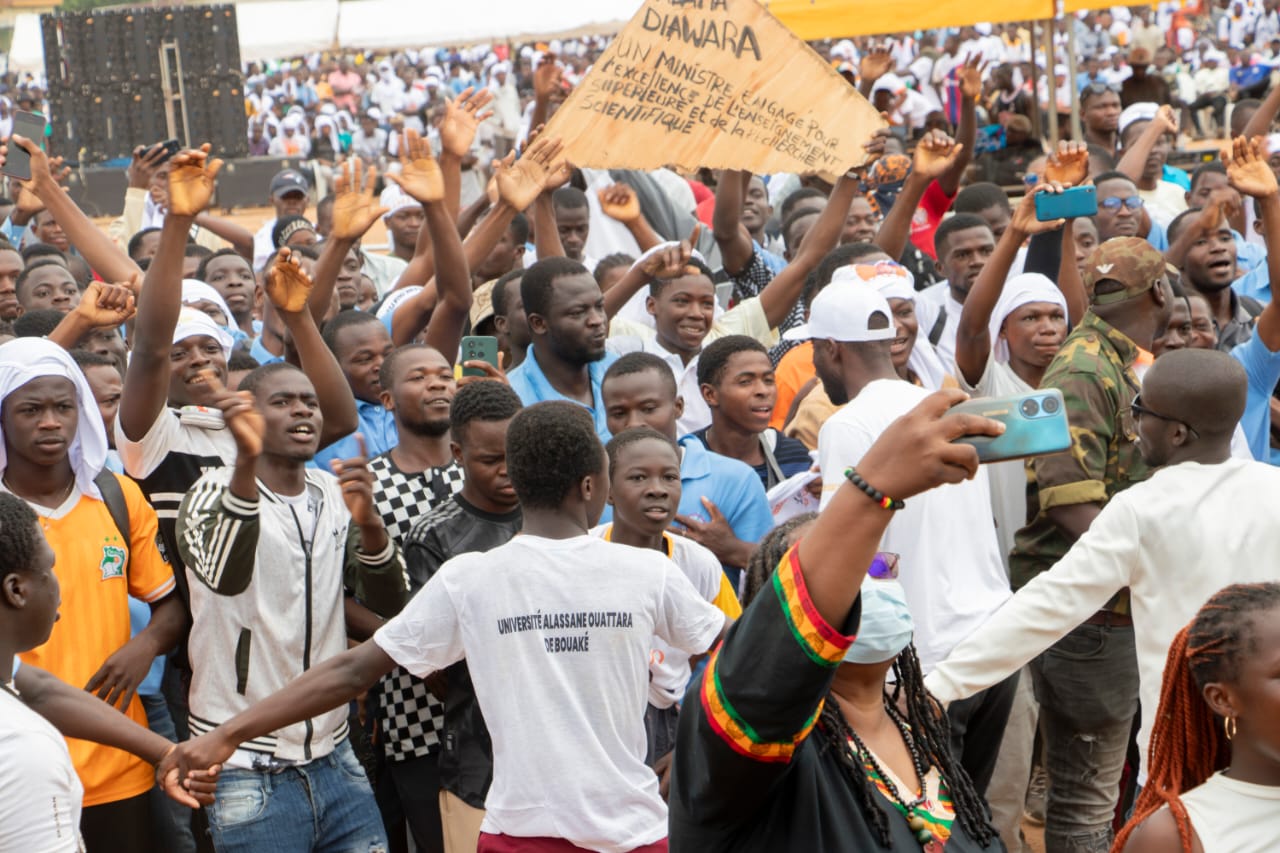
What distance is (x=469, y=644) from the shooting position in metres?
4.12

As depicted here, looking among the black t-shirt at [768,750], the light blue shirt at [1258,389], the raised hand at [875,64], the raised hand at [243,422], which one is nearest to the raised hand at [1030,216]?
the light blue shirt at [1258,389]

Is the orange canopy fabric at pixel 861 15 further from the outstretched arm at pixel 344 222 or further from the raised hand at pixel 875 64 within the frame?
the outstretched arm at pixel 344 222

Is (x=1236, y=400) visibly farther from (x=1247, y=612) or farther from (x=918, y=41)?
(x=918, y=41)

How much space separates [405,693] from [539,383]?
168 cm

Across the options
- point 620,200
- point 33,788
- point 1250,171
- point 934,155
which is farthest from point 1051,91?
point 33,788

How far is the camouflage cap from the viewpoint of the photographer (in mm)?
5672

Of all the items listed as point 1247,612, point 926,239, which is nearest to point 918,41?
point 926,239

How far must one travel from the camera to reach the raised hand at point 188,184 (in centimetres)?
534

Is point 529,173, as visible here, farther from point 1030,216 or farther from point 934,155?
point 1030,216

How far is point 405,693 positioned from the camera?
5.12m

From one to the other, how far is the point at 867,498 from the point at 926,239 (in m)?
8.33

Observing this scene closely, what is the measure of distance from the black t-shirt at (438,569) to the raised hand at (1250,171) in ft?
10.7

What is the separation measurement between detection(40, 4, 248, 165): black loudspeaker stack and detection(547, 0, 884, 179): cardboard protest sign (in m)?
12.4

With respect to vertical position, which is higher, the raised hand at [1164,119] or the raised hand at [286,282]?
the raised hand at [1164,119]
